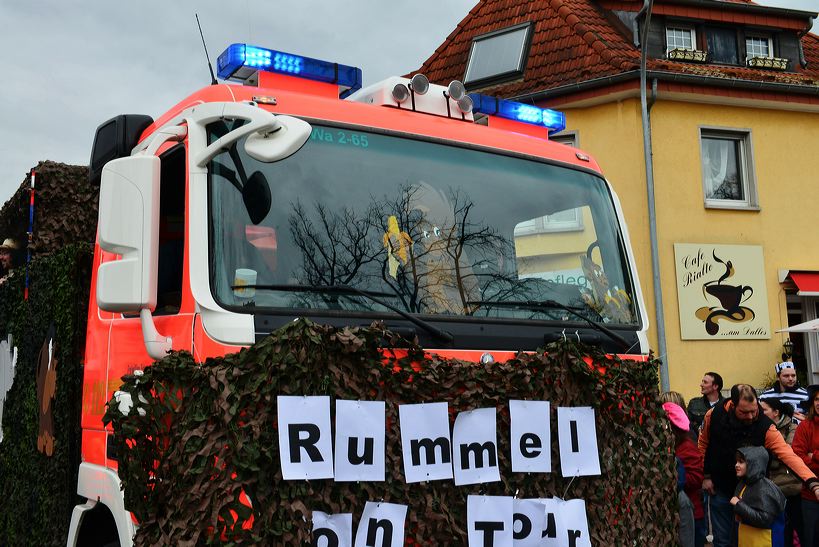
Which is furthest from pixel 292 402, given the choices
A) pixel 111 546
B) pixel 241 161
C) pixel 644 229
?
pixel 644 229

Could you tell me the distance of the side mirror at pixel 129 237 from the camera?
346cm

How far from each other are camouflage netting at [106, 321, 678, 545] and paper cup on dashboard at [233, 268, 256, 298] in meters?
0.32

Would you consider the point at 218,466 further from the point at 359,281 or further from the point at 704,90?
the point at 704,90

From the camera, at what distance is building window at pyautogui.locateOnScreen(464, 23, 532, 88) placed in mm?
18438

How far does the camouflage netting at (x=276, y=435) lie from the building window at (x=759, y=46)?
17028 mm

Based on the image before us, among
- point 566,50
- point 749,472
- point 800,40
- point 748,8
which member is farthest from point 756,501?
point 800,40

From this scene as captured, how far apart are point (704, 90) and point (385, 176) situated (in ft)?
48.3

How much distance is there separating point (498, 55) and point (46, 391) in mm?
15448

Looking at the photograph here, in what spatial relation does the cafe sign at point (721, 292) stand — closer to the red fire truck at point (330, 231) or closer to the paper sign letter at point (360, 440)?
the red fire truck at point (330, 231)

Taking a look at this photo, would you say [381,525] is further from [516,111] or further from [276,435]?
[516,111]

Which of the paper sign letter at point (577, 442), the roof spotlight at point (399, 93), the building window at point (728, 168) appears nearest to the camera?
the paper sign letter at point (577, 442)

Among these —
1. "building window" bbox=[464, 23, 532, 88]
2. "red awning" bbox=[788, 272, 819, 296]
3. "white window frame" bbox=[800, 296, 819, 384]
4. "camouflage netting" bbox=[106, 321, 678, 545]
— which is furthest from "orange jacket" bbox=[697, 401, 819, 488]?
"building window" bbox=[464, 23, 532, 88]

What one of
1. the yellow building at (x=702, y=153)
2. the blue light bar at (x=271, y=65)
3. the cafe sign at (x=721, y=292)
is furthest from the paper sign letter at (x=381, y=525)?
the cafe sign at (x=721, y=292)

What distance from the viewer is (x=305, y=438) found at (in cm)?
313
